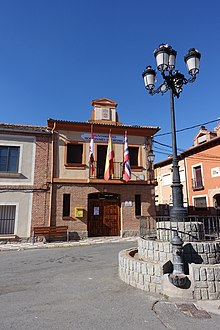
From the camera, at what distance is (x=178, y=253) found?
427 cm

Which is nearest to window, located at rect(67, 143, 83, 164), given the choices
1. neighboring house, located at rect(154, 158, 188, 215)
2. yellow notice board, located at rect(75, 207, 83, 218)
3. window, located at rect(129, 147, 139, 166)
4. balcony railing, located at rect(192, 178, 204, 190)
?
yellow notice board, located at rect(75, 207, 83, 218)

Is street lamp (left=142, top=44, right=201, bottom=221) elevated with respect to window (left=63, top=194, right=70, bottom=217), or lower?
elevated

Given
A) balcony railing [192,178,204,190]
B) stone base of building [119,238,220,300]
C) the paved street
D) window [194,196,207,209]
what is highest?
balcony railing [192,178,204,190]

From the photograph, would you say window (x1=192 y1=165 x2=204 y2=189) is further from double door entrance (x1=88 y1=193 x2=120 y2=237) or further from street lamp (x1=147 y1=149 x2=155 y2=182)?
double door entrance (x1=88 y1=193 x2=120 y2=237)

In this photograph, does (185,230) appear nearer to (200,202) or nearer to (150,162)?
(150,162)

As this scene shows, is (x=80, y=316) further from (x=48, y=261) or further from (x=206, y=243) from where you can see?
(x=48, y=261)

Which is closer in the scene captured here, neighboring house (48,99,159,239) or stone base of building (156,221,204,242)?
stone base of building (156,221,204,242)

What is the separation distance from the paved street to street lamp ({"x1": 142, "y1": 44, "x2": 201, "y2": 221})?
214cm

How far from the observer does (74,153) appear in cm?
1419

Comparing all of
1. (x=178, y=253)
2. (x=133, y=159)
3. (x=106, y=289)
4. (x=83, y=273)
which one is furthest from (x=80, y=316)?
(x=133, y=159)

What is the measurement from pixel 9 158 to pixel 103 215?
667 centimetres

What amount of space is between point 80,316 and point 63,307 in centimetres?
47

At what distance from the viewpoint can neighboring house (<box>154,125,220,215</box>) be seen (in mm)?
19359

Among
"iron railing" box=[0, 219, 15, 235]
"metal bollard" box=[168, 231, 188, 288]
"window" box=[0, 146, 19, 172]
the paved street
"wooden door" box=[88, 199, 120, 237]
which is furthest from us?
"wooden door" box=[88, 199, 120, 237]
